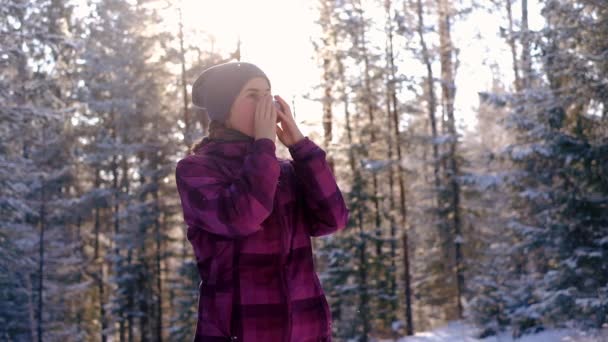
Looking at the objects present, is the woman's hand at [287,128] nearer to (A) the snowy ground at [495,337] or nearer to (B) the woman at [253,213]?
(B) the woman at [253,213]

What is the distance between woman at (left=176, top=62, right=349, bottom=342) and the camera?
6.39 feet

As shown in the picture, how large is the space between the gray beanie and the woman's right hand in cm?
11

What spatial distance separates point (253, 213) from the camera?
1.89 metres

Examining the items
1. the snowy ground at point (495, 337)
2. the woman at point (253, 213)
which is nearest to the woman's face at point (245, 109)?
the woman at point (253, 213)

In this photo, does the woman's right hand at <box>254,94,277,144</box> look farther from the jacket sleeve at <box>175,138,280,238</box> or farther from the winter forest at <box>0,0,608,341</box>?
the winter forest at <box>0,0,608,341</box>

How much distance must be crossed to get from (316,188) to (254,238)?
0.92 feet

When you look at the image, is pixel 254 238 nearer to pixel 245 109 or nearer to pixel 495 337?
pixel 245 109

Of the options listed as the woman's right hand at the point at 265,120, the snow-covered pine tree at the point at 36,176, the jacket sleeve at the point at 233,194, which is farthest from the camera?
the snow-covered pine tree at the point at 36,176

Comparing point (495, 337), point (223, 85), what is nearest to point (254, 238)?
point (223, 85)

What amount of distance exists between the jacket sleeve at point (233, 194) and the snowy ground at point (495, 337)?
10219 mm

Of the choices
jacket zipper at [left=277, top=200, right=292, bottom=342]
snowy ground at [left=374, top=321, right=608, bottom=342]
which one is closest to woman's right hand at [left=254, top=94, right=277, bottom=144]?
jacket zipper at [left=277, top=200, right=292, bottom=342]

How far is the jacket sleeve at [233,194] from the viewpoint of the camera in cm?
190

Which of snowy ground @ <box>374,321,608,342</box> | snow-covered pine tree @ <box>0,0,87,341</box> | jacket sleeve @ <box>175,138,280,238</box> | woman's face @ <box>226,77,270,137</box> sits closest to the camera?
jacket sleeve @ <box>175,138,280,238</box>

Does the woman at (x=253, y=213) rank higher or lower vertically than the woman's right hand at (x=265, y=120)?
lower
